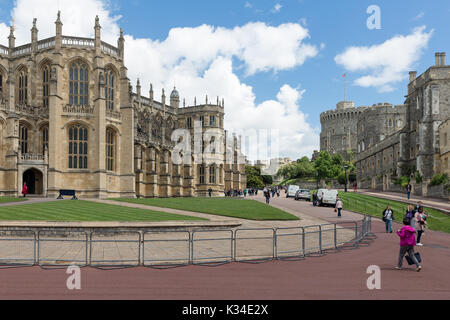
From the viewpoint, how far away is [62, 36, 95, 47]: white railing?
44312 millimetres

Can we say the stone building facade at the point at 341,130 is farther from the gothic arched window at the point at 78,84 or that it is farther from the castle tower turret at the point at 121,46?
the gothic arched window at the point at 78,84

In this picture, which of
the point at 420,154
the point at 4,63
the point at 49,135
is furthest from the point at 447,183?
the point at 4,63

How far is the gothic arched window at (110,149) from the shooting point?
1800 inches

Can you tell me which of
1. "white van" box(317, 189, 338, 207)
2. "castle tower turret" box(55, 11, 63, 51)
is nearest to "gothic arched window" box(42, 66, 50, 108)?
"castle tower turret" box(55, 11, 63, 51)

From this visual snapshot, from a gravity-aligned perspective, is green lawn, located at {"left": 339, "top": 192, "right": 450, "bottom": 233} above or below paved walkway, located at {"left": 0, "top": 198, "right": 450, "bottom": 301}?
below

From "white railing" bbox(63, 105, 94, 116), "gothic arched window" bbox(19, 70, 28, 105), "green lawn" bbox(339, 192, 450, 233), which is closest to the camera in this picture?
"green lawn" bbox(339, 192, 450, 233)

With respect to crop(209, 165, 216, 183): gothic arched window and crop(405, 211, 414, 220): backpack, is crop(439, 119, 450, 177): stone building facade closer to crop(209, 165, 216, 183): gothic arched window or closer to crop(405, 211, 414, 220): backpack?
crop(405, 211, 414, 220): backpack

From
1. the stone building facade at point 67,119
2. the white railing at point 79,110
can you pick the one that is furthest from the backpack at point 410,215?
the white railing at point 79,110

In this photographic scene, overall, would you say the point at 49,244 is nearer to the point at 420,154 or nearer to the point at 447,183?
the point at 447,183

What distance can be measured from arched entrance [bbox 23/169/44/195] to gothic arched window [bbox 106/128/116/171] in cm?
714

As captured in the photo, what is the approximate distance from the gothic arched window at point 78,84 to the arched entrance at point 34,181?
8487mm

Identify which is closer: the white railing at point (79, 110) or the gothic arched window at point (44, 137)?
the white railing at point (79, 110)

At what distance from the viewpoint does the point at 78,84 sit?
4441 cm
